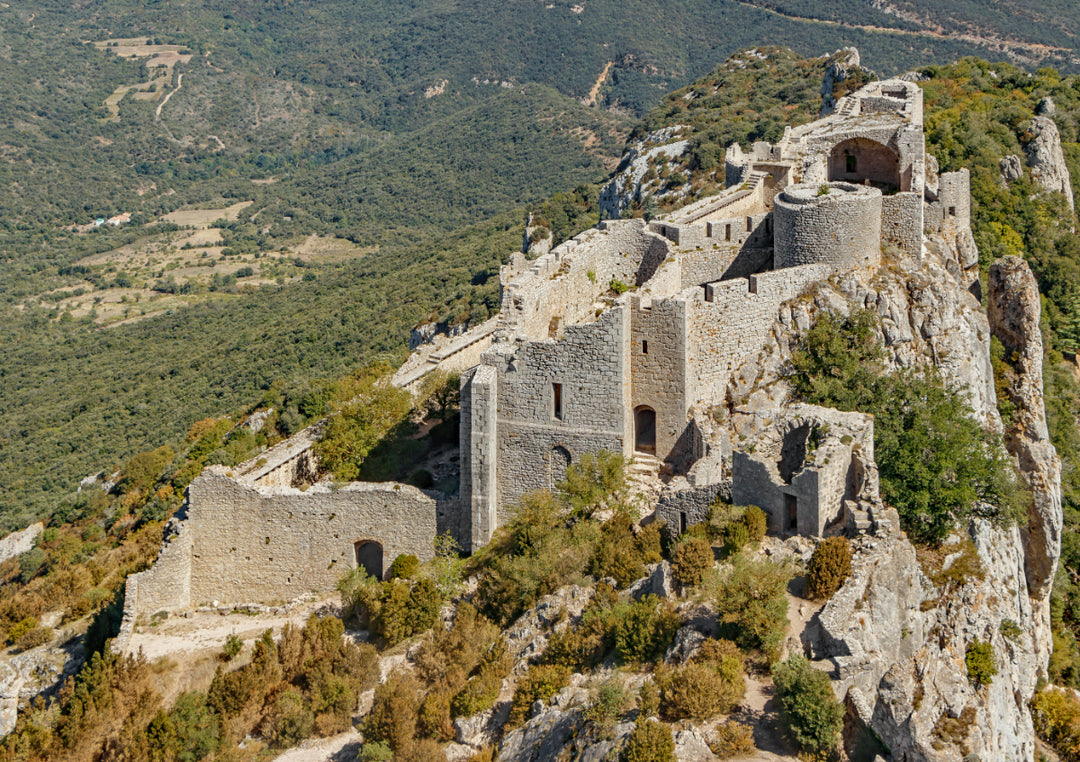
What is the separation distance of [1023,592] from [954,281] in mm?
8477

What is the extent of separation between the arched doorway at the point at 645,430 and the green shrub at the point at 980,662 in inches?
314

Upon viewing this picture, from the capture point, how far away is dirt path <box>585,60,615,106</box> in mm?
166625

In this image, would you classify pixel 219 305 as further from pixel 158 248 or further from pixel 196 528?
pixel 196 528

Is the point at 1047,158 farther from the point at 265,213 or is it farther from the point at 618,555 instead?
the point at 265,213

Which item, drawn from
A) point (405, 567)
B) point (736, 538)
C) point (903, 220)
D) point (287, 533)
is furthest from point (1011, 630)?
point (287, 533)

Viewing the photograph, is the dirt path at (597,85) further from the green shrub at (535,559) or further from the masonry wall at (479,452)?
the green shrub at (535,559)

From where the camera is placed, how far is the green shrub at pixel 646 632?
19.2 metres

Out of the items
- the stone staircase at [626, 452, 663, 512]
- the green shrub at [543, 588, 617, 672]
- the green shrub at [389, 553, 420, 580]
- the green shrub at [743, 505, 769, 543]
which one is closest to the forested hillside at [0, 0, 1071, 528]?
the green shrub at [389, 553, 420, 580]

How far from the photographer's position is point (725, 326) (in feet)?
85.0

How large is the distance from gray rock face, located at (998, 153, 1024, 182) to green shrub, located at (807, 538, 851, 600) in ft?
96.0

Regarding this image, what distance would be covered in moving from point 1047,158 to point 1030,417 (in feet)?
57.9

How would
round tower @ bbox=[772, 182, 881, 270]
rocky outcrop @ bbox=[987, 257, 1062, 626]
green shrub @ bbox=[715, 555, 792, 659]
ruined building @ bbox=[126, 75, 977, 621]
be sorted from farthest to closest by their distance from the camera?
rocky outcrop @ bbox=[987, 257, 1062, 626]
round tower @ bbox=[772, 182, 881, 270]
ruined building @ bbox=[126, 75, 977, 621]
green shrub @ bbox=[715, 555, 792, 659]

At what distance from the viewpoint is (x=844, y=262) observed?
28.6 meters

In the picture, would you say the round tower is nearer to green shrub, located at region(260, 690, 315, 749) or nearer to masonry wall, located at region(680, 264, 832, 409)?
masonry wall, located at region(680, 264, 832, 409)
